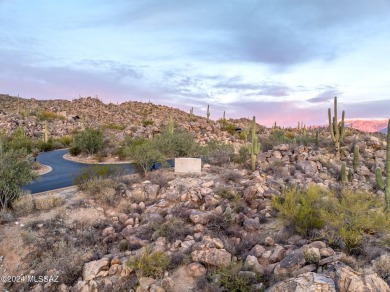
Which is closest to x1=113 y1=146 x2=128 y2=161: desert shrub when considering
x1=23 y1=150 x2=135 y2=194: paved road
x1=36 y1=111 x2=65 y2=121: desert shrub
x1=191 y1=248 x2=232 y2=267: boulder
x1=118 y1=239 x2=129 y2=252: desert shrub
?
x1=23 y1=150 x2=135 y2=194: paved road

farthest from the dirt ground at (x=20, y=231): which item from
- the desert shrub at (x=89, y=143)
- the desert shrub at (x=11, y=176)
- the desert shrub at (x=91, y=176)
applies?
the desert shrub at (x=89, y=143)

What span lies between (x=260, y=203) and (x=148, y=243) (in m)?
4.95

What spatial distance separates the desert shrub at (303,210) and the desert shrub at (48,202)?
9.21 meters

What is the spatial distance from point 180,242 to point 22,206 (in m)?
7.32

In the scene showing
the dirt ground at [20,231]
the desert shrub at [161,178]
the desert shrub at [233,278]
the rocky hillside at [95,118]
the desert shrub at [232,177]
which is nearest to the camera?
the desert shrub at [233,278]

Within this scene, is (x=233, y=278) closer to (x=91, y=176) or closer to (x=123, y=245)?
(x=123, y=245)

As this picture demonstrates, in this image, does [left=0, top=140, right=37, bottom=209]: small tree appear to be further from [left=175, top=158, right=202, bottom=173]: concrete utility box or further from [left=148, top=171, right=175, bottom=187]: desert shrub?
[left=175, top=158, right=202, bottom=173]: concrete utility box

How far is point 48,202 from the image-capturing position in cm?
1313

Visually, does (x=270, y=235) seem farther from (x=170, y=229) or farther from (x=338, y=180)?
(x=338, y=180)

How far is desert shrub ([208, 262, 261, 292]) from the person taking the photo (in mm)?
7441

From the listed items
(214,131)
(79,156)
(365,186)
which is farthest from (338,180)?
(214,131)

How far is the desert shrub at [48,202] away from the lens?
512 inches

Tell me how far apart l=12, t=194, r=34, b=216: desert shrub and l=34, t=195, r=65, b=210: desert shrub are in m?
0.23

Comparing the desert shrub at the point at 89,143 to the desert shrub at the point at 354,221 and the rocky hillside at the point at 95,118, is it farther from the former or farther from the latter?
the desert shrub at the point at 354,221
